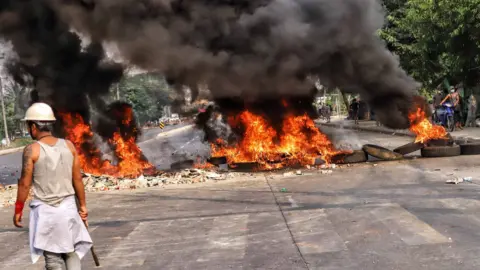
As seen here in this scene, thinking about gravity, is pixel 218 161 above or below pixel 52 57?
below

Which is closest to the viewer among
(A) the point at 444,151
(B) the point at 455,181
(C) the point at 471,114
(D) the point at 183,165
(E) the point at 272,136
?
(B) the point at 455,181

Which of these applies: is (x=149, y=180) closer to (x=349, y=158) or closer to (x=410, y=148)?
(x=349, y=158)

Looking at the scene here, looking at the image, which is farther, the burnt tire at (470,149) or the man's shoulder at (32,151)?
the burnt tire at (470,149)

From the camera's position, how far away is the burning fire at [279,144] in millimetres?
12297

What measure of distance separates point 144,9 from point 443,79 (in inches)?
585

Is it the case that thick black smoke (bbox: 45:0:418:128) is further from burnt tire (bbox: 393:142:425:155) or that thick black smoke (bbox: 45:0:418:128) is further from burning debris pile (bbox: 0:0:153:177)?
burnt tire (bbox: 393:142:425:155)

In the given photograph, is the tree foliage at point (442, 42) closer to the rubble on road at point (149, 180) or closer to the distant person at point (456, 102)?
the distant person at point (456, 102)

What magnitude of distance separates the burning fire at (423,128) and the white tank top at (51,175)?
1028cm

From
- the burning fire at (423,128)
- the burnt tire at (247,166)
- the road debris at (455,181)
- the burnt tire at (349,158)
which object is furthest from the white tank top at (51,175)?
the burning fire at (423,128)

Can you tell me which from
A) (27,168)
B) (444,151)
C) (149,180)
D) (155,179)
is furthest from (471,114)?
(27,168)

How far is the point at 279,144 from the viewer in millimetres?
12891

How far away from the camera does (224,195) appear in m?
8.53

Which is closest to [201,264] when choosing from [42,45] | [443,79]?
[42,45]

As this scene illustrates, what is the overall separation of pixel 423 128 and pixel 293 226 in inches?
309
